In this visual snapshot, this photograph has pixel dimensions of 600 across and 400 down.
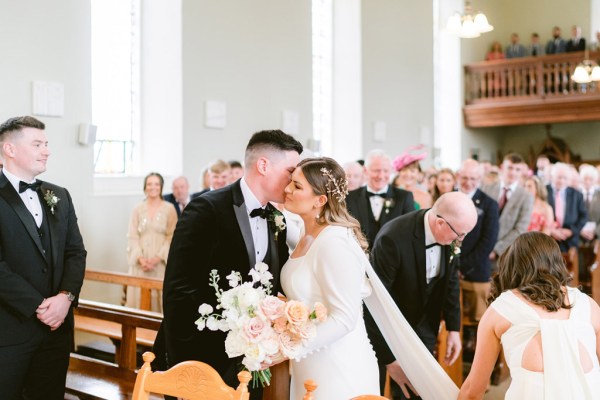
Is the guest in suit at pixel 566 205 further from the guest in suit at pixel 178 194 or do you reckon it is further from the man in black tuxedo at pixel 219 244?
the man in black tuxedo at pixel 219 244

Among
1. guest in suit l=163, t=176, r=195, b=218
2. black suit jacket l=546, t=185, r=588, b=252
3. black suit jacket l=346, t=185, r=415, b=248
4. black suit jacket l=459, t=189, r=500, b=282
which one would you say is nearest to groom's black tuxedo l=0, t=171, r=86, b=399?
black suit jacket l=346, t=185, r=415, b=248

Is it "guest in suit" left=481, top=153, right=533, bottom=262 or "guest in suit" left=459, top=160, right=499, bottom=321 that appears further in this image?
"guest in suit" left=481, top=153, right=533, bottom=262

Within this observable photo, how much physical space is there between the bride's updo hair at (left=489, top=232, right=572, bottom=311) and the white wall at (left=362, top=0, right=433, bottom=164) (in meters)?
8.89

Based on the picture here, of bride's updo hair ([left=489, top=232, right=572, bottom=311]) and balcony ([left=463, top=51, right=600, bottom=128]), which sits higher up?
balcony ([left=463, top=51, right=600, bottom=128])

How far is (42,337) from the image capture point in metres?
3.53

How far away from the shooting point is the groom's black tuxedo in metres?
3.40

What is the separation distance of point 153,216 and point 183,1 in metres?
2.79

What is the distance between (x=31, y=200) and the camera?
361 centimetres

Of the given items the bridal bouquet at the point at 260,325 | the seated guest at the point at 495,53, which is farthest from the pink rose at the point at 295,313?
the seated guest at the point at 495,53

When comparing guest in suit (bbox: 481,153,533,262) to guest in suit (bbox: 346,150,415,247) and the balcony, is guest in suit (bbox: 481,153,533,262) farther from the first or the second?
the balcony

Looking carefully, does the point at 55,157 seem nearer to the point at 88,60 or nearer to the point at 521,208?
the point at 88,60

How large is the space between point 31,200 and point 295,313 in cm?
196

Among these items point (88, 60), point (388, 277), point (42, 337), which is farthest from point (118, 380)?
point (88, 60)

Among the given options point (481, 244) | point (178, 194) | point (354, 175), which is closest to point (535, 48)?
point (354, 175)
